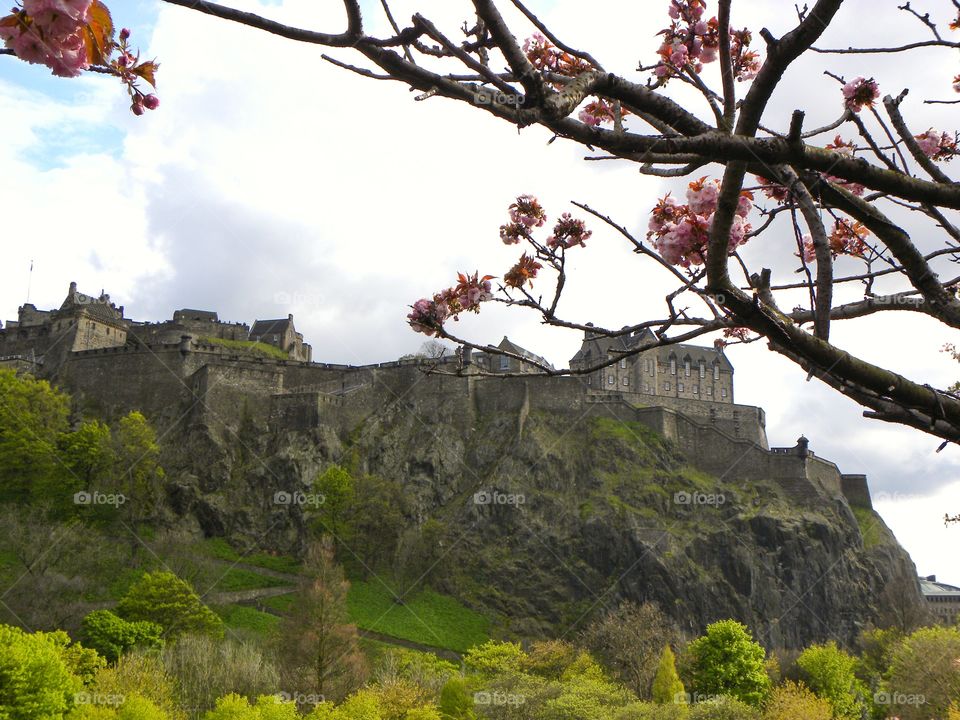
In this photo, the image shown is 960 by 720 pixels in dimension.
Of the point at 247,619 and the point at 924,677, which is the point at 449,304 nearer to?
the point at 924,677

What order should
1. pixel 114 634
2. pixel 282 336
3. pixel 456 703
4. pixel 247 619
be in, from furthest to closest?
pixel 282 336
pixel 247 619
pixel 114 634
pixel 456 703

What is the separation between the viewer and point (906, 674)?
3606 centimetres

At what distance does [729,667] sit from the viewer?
3712 cm

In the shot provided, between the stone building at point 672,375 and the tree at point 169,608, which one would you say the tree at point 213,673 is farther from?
the stone building at point 672,375

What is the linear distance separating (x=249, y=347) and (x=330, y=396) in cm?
1571

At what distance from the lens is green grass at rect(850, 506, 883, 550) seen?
59750 mm

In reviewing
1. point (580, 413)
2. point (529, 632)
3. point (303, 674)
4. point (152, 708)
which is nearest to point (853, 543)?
point (580, 413)

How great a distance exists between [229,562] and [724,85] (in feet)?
162

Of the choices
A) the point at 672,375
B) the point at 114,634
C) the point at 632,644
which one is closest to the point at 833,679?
the point at 632,644

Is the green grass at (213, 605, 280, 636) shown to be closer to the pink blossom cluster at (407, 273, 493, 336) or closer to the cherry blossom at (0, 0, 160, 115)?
the pink blossom cluster at (407, 273, 493, 336)

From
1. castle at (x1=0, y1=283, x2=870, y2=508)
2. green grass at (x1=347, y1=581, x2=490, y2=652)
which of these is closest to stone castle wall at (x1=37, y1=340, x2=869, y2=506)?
castle at (x1=0, y1=283, x2=870, y2=508)

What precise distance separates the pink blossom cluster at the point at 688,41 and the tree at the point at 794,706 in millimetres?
31451

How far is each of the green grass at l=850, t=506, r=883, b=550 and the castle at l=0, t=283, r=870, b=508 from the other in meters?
0.92

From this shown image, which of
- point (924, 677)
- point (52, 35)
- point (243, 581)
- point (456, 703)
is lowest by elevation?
point (456, 703)
